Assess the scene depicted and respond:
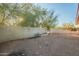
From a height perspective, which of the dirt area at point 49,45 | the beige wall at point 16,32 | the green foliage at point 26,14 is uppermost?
the green foliage at point 26,14

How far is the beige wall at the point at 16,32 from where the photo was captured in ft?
3.44

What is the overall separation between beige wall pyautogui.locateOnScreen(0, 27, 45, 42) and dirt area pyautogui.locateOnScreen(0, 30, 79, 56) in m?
0.03

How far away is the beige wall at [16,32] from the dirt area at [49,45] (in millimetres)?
31

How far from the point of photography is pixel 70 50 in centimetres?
103

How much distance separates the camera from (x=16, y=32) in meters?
1.06

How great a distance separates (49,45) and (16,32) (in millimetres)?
220

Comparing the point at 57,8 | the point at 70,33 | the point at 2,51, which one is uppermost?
the point at 57,8

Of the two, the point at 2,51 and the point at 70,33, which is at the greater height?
the point at 70,33

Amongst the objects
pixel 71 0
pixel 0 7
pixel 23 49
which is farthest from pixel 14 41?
pixel 71 0

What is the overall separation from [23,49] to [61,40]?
24 centimetres

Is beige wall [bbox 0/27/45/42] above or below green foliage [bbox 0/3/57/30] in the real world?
below

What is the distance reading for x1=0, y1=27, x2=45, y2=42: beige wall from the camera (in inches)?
41.3

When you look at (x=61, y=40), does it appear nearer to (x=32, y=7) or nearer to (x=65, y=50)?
(x=65, y=50)

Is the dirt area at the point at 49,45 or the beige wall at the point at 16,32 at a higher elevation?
the beige wall at the point at 16,32
